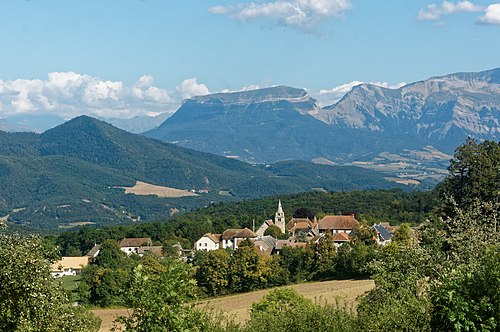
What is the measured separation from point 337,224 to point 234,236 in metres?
13.9

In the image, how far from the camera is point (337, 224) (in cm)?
9262

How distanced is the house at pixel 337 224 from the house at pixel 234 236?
28.7 ft

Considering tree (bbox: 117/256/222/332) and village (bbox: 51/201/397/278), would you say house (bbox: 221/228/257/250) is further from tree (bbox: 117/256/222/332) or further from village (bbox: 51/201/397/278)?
tree (bbox: 117/256/222/332)

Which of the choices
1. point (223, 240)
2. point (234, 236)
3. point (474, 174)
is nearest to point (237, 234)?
point (234, 236)

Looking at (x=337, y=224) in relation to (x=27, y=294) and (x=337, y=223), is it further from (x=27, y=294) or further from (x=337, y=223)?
(x=27, y=294)

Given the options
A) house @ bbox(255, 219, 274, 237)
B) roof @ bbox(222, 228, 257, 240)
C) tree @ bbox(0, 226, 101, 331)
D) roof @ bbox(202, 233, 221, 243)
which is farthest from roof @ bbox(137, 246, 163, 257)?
tree @ bbox(0, 226, 101, 331)

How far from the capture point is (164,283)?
16.0 m

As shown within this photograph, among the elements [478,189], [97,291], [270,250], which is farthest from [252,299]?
[270,250]

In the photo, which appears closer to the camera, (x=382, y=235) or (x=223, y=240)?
(x=382, y=235)

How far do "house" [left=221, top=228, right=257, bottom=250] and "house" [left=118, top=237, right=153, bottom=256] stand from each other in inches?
385

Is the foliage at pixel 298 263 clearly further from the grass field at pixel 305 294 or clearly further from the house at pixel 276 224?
the house at pixel 276 224

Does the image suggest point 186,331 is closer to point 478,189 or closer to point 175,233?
point 478,189

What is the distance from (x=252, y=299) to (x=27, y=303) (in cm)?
4011

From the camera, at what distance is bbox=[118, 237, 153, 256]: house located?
313 ft
